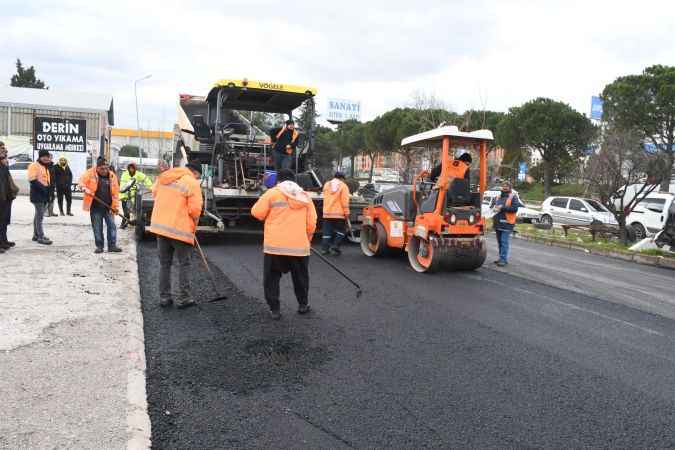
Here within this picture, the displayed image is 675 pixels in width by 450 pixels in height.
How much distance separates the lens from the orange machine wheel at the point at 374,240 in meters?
9.32

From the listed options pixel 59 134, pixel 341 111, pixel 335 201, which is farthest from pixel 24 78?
pixel 335 201

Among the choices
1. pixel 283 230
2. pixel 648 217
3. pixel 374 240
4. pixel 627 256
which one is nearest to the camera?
pixel 283 230

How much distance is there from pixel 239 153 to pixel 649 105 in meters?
28.8

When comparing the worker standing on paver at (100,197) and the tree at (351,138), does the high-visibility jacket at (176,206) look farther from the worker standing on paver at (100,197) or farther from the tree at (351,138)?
the tree at (351,138)

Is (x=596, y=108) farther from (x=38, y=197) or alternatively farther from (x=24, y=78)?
(x=24, y=78)

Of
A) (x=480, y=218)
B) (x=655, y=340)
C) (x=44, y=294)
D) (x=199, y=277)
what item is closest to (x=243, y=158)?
(x=199, y=277)

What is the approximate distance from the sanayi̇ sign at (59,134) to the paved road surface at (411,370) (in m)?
10.1

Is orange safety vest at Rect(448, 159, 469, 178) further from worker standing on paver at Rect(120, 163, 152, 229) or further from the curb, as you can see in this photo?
worker standing on paver at Rect(120, 163, 152, 229)

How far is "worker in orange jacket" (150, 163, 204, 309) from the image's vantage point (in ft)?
18.4

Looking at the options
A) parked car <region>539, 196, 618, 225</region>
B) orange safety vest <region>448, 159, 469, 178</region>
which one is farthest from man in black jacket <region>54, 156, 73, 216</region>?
parked car <region>539, 196, 618, 225</region>

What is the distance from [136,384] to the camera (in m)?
3.57

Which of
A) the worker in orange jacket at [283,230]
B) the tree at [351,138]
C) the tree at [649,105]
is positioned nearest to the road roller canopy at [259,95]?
the worker in orange jacket at [283,230]

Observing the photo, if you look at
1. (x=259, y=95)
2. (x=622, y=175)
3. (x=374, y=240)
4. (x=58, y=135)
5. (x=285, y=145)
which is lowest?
(x=374, y=240)

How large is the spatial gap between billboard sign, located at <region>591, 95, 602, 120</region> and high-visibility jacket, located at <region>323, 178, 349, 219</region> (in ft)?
90.7
